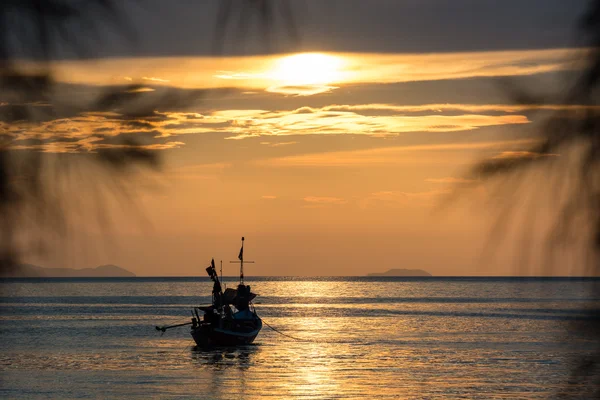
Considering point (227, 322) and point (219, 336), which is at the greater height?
point (227, 322)

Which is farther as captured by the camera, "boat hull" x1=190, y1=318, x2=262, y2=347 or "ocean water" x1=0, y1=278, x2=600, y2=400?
"boat hull" x1=190, y1=318, x2=262, y2=347

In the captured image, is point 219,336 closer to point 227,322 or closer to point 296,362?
point 227,322

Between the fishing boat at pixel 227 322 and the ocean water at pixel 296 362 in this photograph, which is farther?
the fishing boat at pixel 227 322

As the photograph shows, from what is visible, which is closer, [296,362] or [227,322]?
[296,362]

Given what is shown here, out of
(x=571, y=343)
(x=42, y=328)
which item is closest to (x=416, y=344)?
(x=42, y=328)

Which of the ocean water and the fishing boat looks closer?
the ocean water

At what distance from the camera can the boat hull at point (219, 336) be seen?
77750 mm

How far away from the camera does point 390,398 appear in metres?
48.3

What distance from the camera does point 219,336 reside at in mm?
78750

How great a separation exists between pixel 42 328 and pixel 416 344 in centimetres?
5091

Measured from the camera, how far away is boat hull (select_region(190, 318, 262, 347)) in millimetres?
77750

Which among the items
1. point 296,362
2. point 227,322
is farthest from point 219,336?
point 296,362

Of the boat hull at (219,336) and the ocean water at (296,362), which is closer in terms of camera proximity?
the ocean water at (296,362)

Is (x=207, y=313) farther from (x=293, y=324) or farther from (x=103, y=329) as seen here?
(x=293, y=324)
